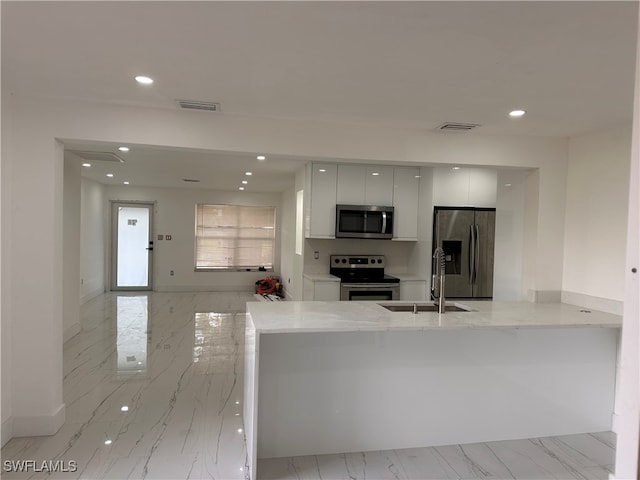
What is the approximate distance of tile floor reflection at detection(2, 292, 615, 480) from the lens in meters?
2.48

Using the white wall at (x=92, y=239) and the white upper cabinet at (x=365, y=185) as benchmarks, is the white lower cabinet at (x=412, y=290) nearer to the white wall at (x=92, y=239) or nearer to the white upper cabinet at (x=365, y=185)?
the white upper cabinet at (x=365, y=185)

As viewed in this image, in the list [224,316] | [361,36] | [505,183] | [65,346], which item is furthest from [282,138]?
[224,316]

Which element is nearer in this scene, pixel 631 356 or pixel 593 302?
pixel 631 356

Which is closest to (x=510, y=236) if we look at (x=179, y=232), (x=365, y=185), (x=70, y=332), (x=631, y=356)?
(x=365, y=185)

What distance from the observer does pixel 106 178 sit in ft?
25.3

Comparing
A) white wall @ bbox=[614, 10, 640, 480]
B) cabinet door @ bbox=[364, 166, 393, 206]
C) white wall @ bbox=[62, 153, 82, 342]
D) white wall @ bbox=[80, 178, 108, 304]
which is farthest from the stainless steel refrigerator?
white wall @ bbox=[80, 178, 108, 304]

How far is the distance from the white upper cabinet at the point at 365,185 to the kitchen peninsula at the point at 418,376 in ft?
7.56

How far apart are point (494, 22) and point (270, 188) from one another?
7403 mm

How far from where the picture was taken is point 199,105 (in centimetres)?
287

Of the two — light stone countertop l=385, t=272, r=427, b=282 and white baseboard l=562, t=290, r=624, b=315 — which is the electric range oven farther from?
white baseboard l=562, t=290, r=624, b=315

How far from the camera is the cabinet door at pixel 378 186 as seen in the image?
17.2 ft

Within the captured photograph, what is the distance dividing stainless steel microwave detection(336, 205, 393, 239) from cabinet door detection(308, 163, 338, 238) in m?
0.11

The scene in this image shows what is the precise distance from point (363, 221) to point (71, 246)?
3.67 m

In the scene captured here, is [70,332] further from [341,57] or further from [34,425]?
[341,57]
